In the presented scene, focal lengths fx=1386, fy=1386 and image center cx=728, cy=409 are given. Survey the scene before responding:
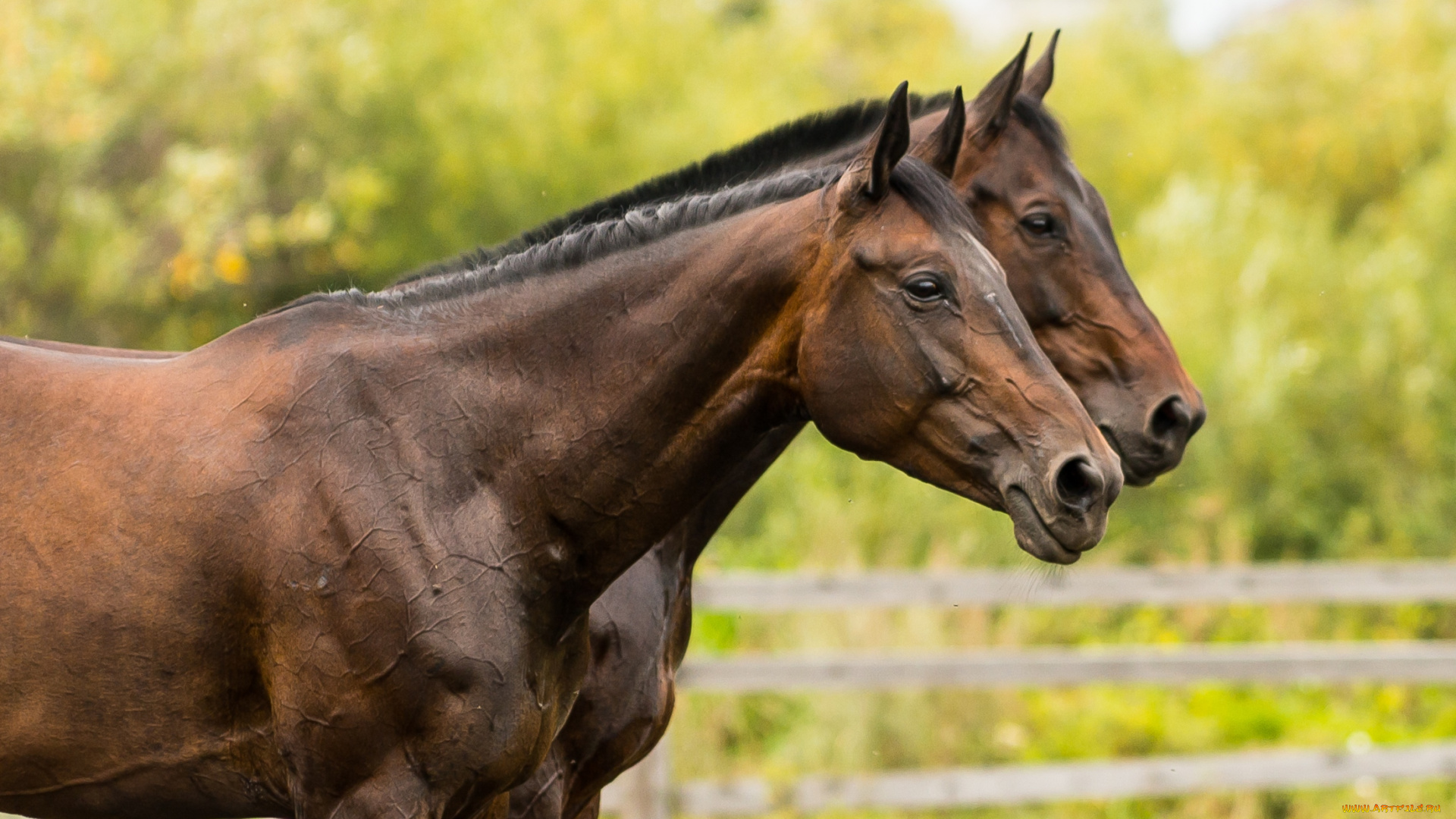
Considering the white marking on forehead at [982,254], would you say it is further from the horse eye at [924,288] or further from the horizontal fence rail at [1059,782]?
the horizontal fence rail at [1059,782]

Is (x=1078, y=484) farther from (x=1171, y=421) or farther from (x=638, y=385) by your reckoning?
(x=1171, y=421)

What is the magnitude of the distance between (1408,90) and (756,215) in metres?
18.9

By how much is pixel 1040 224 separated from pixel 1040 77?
738 millimetres

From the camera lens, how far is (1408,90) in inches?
746

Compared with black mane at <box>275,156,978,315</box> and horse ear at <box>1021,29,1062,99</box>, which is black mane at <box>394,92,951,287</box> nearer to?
black mane at <box>275,156,978,315</box>

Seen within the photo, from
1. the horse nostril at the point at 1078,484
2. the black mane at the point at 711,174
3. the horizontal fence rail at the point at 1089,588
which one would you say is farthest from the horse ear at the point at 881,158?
the horizontal fence rail at the point at 1089,588

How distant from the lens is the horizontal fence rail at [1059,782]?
23.9ft

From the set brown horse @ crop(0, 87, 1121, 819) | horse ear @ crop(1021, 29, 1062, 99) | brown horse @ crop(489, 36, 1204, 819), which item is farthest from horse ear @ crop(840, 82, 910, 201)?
horse ear @ crop(1021, 29, 1062, 99)

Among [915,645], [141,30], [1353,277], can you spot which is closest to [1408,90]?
[1353,277]

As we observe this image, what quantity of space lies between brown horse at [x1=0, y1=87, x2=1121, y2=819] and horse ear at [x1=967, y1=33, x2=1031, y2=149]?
1367 millimetres

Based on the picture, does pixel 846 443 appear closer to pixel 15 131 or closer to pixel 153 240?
pixel 15 131

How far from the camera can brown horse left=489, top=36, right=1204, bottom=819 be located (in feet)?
12.2

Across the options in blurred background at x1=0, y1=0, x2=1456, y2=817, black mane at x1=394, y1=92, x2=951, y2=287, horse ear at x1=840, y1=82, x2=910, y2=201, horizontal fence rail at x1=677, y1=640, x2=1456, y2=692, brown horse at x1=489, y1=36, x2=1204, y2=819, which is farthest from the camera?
blurred background at x1=0, y1=0, x2=1456, y2=817

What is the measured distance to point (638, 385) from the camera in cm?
283
